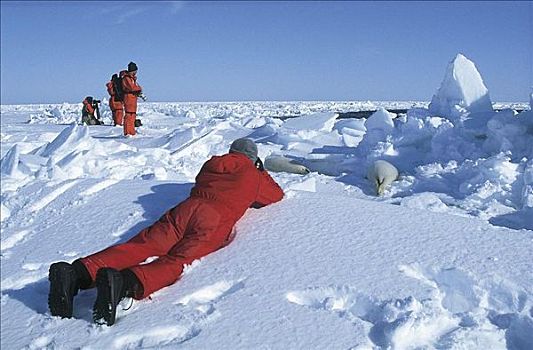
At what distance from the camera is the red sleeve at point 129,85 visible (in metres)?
7.62

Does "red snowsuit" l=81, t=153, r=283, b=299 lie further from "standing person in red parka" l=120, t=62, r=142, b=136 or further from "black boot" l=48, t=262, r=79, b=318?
"standing person in red parka" l=120, t=62, r=142, b=136

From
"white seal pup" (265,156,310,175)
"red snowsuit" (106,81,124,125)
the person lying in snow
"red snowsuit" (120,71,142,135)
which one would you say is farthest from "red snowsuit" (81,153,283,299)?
"red snowsuit" (106,81,124,125)

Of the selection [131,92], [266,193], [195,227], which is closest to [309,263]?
[195,227]

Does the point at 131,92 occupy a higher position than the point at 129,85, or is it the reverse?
the point at 129,85

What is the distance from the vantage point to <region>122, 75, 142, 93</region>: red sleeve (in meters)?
7.62

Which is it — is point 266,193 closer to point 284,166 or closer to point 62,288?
point 62,288

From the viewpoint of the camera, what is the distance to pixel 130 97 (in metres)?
7.66

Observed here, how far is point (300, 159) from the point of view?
5609 millimetres

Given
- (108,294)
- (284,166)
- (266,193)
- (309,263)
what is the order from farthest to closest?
(284,166) → (266,193) → (309,263) → (108,294)

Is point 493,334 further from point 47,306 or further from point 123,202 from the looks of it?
point 123,202

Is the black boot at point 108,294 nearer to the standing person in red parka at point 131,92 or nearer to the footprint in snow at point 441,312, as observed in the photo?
the footprint in snow at point 441,312

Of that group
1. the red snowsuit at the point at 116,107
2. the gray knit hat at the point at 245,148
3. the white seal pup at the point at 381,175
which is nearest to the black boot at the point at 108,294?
the gray knit hat at the point at 245,148

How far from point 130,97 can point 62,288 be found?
593 centimetres

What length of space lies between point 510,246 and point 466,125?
10.2ft
